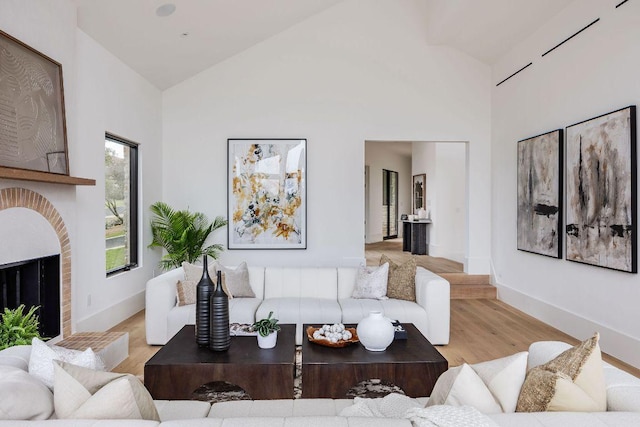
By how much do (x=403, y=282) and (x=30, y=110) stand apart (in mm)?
3543

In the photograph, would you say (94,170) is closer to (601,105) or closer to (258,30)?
(258,30)

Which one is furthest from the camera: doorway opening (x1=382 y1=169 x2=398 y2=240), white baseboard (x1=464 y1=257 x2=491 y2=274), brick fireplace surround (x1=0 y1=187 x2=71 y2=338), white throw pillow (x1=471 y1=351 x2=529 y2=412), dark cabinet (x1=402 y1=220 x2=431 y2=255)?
doorway opening (x1=382 y1=169 x2=398 y2=240)

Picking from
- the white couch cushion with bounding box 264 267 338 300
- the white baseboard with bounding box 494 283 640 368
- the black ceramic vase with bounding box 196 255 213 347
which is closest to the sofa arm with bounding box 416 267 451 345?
the white couch cushion with bounding box 264 267 338 300

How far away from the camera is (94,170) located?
14.7 ft

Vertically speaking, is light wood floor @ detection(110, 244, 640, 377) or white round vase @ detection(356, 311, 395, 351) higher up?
white round vase @ detection(356, 311, 395, 351)

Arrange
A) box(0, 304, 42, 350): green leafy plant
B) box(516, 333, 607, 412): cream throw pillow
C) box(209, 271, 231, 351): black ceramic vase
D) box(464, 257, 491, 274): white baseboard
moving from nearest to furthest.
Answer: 1. box(516, 333, 607, 412): cream throw pillow
2. box(0, 304, 42, 350): green leafy plant
3. box(209, 271, 231, 351): black ceramic vase
4. box(464, 257, 491, 274): white baseboard

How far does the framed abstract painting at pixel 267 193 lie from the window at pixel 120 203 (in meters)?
1.32

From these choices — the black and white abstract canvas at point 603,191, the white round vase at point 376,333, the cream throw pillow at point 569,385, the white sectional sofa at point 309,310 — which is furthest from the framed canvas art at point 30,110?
the black and white abstract canvas at point 603,191

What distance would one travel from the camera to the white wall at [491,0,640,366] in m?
3.82

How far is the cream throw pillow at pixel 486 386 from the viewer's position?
1.45m

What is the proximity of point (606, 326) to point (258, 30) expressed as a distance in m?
5.42

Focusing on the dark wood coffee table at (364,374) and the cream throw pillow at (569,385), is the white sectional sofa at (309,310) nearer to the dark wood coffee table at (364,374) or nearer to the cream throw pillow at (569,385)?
the dark wood coffee table at (364,374)

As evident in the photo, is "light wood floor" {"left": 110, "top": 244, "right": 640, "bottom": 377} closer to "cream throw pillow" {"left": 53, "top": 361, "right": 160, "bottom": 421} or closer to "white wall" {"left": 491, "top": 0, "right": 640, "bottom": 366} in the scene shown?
"white wall" {"left": 491, "top": 0, "right": 640, "bottom": 366}

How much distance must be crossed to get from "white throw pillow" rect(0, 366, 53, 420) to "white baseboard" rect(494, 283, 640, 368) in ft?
13.8
